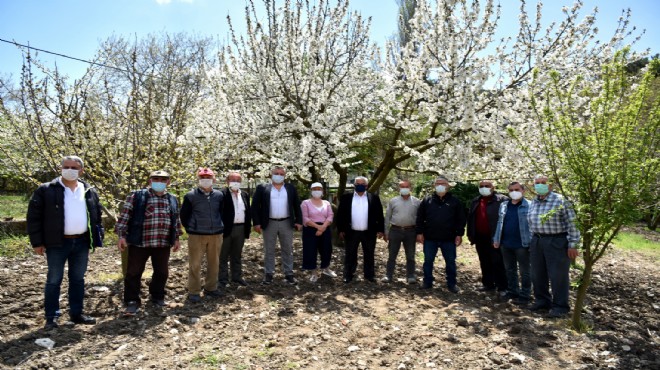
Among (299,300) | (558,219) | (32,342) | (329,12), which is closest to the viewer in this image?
(32,342)

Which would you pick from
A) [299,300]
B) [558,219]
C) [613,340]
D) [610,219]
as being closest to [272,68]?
[299,300]

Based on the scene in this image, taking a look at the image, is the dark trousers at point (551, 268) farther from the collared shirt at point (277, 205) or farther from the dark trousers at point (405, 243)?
the collared shirt at point (277, 205)

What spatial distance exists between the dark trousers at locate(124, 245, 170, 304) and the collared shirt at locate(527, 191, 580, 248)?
15.2ft

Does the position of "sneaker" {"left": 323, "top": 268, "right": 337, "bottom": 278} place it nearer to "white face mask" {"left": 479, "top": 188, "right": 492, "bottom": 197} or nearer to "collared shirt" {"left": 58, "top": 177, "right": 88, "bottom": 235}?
"white face mask" {"left": 479, "top": 188, "right": 492, "bottom": 197}

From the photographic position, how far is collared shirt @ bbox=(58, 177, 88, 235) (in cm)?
471

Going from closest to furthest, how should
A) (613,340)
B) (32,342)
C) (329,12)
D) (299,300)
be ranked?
1. (32,342)
2. (613,340)
3. (299,300)
4. (329,12)

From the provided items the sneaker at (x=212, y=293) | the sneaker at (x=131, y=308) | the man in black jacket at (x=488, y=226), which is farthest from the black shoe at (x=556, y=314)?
the sneaker at (x=131, y=308)

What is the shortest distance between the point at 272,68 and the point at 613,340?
6973 mm

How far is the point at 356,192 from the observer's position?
280 inches

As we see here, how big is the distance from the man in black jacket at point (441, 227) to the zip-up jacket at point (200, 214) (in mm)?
3152

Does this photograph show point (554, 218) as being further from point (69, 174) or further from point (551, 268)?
point (69, 174)

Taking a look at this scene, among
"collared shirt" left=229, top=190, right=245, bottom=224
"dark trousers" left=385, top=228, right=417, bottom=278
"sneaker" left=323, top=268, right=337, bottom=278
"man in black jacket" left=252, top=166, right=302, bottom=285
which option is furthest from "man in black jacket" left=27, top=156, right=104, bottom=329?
"dark trousers" left=385, top=228, right=417, bottom=278

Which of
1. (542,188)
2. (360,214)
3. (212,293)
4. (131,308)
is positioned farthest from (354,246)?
(131,308)

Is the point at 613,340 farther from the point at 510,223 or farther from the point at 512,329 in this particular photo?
the point at 510,223
